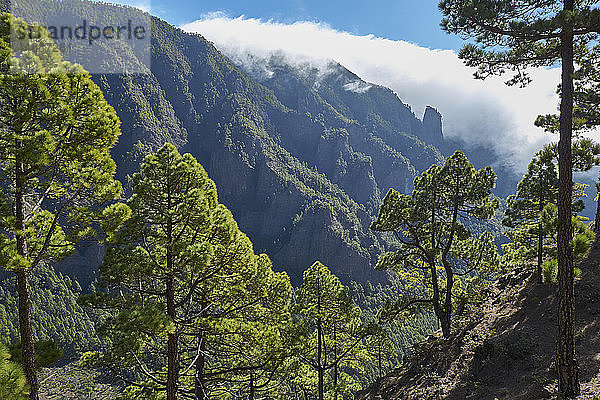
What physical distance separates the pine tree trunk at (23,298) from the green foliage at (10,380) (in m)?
2.26

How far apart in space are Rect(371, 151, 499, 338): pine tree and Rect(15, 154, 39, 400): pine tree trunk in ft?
47.8

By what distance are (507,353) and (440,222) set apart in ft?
21.5

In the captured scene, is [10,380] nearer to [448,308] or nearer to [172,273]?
[172,273]

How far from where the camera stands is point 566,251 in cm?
880

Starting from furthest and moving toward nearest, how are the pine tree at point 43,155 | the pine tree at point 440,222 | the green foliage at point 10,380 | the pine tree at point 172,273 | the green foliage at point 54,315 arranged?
the green foliage at point 54,315 < the pine tree at point 440,222 < the pine tree at point 172,273 < the pine tree at point 43,155 < the green foliage at point 10,380

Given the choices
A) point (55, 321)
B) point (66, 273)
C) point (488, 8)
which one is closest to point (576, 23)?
point (488, 8)

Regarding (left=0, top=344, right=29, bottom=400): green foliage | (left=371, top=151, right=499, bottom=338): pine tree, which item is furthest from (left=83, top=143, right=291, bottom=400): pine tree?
(left=371, top=151, right=499, bottom=338): pine tree

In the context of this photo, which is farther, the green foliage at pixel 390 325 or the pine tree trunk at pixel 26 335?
the green foliage at pixel 390 325

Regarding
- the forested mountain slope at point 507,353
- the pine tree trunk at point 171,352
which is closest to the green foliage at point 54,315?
the pine tree trunk at point 171,352

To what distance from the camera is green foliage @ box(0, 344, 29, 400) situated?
547 cm

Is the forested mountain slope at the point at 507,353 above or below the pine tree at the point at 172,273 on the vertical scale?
below

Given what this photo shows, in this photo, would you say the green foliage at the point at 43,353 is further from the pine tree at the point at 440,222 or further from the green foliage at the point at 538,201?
the green foliage at the point at 538,201

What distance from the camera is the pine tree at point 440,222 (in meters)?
16.8

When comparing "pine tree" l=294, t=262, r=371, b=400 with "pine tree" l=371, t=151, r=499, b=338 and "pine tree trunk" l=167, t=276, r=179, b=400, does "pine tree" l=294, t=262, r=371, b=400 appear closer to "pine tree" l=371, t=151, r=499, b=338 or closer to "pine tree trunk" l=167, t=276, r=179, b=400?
"pine tree" l=371, t=151, r=499, b=338
